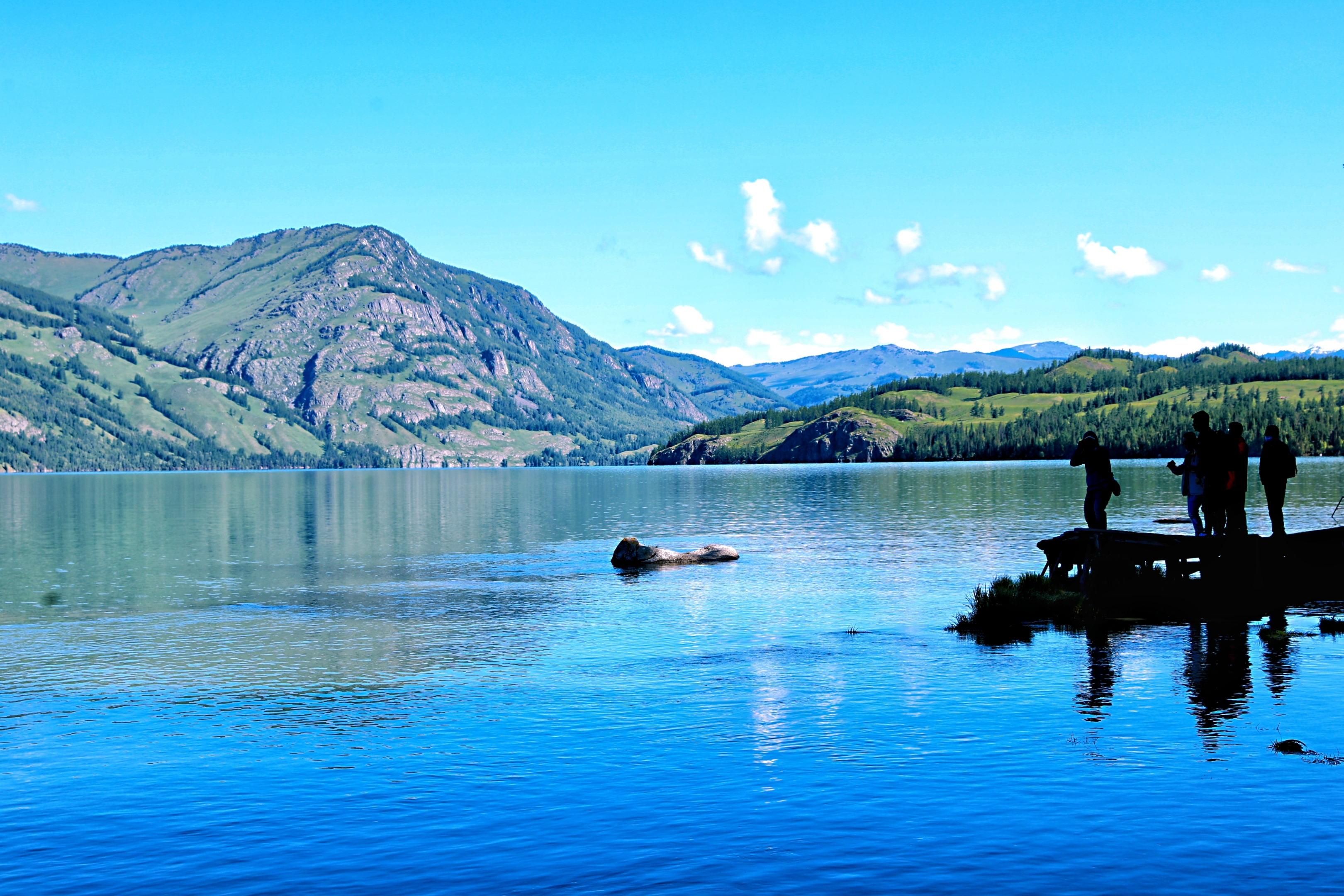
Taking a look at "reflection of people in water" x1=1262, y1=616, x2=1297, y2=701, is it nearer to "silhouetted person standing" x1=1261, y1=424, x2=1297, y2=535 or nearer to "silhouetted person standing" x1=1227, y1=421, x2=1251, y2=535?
"silhouetted person standing" x1=1227, y1=421, x2=1251, y2=535

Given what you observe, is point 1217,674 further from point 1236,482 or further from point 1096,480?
point 1096,480

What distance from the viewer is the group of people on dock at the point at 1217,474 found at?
35125mm

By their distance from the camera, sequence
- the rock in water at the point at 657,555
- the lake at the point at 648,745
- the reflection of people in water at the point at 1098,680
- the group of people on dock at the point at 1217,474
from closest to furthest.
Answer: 1. the lake at the point at 648,745
2. the reflection of people in water at the point at 1098,680
3. the group of people on dock at the point at 1217,474
4. the rock in water at the point at 657,555

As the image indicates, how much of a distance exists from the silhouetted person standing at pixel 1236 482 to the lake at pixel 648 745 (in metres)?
3.55

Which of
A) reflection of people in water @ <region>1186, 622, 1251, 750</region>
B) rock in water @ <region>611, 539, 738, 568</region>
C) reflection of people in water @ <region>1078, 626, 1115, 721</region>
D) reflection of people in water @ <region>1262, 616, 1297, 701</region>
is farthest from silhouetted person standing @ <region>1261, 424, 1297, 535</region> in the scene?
rock in water @ <region>611, 539, 738, 568</region>

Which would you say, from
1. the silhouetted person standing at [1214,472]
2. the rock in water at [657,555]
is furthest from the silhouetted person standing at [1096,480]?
the rock in water at [657,555]

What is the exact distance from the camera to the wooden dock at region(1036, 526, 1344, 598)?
35.8 metres

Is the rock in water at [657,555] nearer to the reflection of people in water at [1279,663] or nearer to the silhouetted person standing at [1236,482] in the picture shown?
the silhouetted person standing at [1236,482]

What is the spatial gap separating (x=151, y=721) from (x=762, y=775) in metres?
14.0

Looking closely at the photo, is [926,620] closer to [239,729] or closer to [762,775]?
[762,775]

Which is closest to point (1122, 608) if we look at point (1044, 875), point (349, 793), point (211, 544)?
point (1044, 875)

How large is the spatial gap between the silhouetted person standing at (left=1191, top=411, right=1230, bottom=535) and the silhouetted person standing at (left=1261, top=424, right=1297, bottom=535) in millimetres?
1187

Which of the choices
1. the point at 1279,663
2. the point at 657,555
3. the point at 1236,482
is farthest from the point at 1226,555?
the point at 657,555

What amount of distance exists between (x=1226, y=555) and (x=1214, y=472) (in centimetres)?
287
